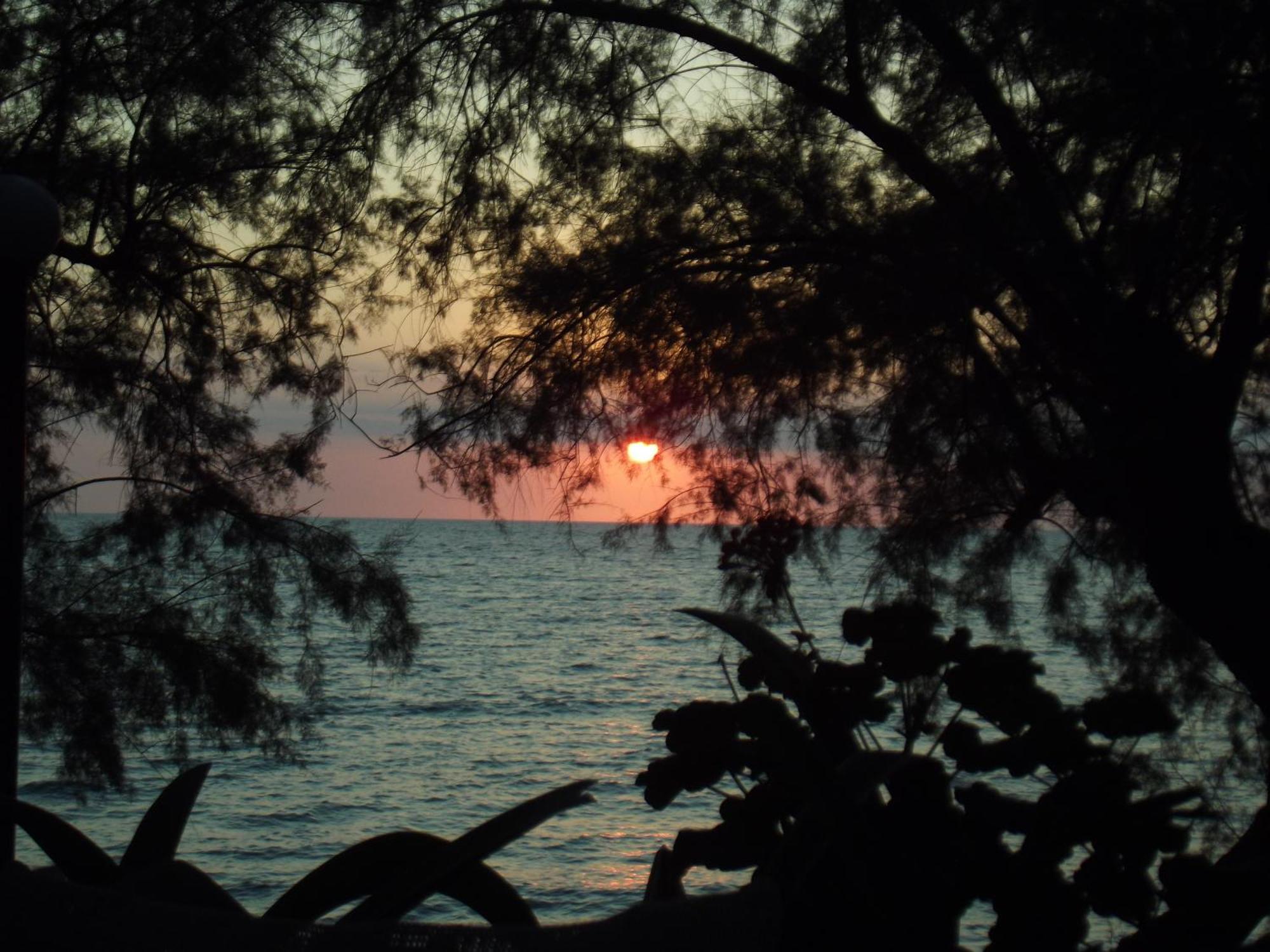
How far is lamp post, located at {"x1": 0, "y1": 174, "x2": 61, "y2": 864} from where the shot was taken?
1639 mm

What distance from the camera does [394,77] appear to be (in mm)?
3389

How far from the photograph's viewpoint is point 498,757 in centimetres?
1059

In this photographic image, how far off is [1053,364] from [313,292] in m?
2.19

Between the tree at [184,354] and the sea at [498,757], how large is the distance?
26cm

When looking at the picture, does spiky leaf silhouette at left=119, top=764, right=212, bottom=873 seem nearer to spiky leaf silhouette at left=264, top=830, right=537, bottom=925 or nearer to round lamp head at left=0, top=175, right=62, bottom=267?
spiky leaf silhouette at left=264, top=830, right=537, bottom=925


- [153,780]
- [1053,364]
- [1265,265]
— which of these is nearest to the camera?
[1265,265]

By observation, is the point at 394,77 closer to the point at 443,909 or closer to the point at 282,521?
the point at 282,521

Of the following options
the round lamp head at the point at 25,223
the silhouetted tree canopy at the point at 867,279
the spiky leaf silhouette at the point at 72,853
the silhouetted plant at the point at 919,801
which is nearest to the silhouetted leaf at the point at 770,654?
the silhouetted plant at the point at 919,801

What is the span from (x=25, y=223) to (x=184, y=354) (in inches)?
90.6

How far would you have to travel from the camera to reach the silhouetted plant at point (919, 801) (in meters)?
1.22

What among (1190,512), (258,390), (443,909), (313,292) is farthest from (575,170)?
(443,909)

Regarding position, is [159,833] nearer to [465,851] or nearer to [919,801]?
[465,851]

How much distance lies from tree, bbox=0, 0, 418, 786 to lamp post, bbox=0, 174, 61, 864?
5.19ft

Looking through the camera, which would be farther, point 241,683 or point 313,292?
point 241,683
